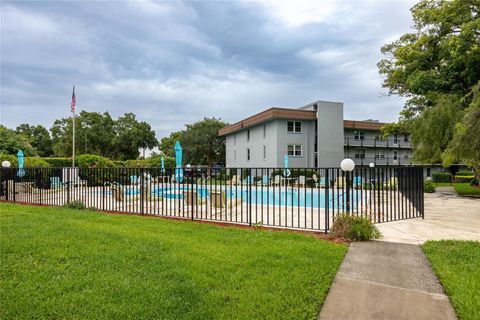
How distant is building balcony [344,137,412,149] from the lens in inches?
1220

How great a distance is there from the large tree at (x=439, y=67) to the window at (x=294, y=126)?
9.38 metres

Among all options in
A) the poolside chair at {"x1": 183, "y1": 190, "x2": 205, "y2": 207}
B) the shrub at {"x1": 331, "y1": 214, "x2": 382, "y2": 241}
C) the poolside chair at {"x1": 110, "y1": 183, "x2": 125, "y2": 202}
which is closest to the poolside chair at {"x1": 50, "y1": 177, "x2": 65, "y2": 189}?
the poolside chair at {"x1": 110, "y1": 183, "x2": 125, "y2": 202}

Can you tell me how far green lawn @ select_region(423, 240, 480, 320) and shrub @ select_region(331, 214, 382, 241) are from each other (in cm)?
89

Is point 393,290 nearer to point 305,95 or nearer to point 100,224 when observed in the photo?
point 100,224

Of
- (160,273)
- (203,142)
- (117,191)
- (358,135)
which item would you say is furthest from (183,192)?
(203,142)

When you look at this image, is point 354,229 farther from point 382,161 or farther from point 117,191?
point 382,161

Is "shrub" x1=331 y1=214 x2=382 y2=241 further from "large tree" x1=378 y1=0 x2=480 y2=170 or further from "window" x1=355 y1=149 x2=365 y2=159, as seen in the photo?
"window" x1=355 y1=149 x2=365 y2=159

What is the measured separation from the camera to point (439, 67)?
1653 cm

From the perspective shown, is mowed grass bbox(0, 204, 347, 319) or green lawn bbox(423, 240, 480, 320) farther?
green lawn bbox(423, 240, 480, 320)

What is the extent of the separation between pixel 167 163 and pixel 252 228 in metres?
27.6

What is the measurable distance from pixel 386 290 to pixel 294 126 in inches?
944

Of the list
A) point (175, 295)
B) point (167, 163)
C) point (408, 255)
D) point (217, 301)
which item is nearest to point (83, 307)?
point (175, 295)

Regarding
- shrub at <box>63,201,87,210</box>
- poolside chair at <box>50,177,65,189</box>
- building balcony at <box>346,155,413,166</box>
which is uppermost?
building balcony at <box>346,155,413,166</box>

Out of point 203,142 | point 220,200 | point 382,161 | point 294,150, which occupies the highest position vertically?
point 203,142
